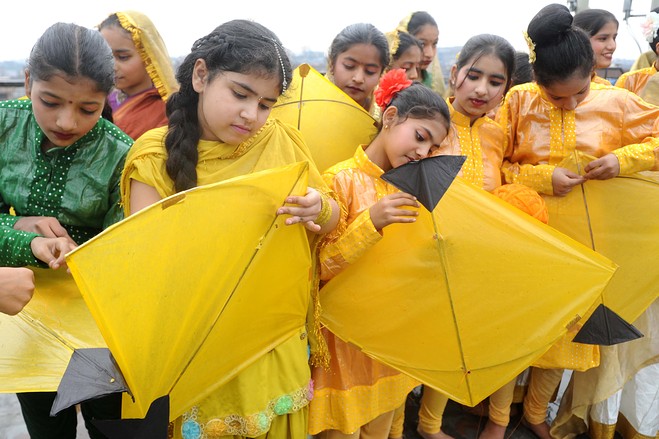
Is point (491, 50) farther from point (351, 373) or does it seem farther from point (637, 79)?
point (637, 79)

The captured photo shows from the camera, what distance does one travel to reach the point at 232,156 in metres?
1.54

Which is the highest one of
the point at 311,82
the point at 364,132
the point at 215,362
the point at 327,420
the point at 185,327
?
the point at 311,82

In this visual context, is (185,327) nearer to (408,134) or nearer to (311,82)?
(408,134)

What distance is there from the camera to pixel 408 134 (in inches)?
71.4

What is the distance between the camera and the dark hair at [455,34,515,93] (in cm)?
210

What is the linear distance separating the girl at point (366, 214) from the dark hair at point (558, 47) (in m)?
0.54

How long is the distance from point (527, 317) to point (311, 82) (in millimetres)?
1151

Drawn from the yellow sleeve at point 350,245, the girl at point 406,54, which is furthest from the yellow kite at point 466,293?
the girl at point 406,54

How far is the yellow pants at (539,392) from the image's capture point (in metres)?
2.60

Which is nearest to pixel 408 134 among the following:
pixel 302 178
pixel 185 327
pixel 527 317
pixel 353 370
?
pixel 302 178

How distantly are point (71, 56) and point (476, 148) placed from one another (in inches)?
56.9

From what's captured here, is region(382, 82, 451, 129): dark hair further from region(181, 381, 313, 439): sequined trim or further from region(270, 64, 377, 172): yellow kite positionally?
region(181, 381, 313, 439): sequined trim

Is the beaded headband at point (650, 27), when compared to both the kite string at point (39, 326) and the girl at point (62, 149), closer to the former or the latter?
the girl at point (62, 149)

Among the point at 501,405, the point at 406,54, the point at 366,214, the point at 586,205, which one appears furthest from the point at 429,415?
the point at 406,54
